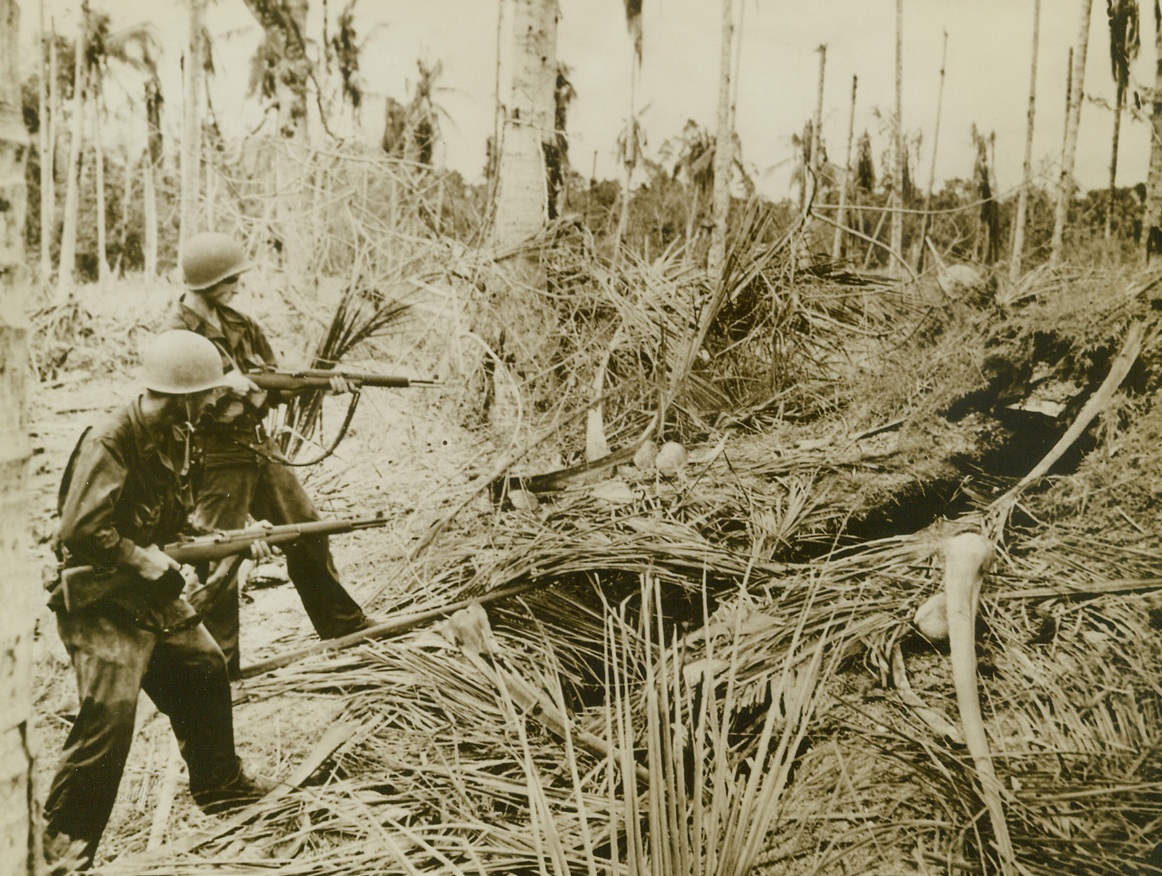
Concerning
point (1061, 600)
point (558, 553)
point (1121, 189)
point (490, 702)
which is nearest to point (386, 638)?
point (490, 702)

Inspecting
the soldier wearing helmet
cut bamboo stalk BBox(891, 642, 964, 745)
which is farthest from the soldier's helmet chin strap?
cut bamboo stalk BBox(891, 642, 964, 745)

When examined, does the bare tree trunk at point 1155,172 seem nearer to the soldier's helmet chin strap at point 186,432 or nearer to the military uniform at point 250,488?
the military uniform at point 250,488

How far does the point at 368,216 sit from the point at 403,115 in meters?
0.39

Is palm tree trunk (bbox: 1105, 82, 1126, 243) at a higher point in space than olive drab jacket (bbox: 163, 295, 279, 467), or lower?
higher

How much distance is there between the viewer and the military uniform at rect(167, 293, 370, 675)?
6.82 feet

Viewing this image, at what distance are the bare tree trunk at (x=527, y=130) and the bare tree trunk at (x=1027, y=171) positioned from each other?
5.67ft

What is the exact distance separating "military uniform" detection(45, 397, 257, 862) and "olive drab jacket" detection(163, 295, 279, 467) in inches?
11.5

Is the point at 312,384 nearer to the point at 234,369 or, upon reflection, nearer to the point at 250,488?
the point at 234,369

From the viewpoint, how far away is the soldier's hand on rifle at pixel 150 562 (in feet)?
5.56

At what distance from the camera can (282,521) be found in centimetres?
215

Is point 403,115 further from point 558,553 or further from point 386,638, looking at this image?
point 386,638

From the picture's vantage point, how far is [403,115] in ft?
9.15

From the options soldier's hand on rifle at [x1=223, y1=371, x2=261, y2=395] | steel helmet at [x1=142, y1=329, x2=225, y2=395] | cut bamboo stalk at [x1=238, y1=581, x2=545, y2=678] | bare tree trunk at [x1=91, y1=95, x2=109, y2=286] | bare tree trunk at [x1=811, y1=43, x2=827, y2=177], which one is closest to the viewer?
steel helmet at [x1=142, y1=329, x2=225, y2=395]

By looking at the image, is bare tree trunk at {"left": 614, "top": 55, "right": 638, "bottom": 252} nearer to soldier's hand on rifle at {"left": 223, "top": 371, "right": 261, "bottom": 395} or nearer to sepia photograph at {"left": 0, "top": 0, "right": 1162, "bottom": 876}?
sepia photograph at {"left": 0, "top": 0, "right": 1162, "bottom": 876}
